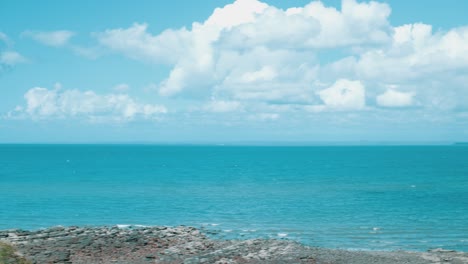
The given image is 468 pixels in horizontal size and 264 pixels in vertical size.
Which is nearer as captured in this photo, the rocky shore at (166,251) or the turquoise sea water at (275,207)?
the rocky shore at (166,251)

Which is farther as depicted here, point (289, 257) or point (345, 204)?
point (345, 204)

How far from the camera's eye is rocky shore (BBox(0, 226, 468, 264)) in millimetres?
35844

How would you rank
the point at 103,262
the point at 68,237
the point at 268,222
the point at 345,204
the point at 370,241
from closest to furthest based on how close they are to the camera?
1. the point at 103,262
2. the point at 68,237
3. the point at 370,241
4. the point at 268,222
5. the point at 345,204

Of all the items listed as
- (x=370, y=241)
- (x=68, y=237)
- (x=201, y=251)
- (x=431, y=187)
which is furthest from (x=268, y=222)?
(x=431, y=187)

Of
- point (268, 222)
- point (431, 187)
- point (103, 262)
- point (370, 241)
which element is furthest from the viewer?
point (431, 187)

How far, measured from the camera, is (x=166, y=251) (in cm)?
3869

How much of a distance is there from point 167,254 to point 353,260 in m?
13.5

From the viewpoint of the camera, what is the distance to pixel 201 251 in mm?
39125

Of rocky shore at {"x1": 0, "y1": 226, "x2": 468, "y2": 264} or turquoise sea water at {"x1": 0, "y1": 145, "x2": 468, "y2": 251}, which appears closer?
rocky shore at {"x1": 0, "y1": 226, "x2": 468, "y2": 264}

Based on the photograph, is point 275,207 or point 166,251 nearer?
point 166,251

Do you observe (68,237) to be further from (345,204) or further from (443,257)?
(345,204)

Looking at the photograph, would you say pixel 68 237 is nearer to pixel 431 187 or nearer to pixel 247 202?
pixel 247 202

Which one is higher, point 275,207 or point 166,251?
point 166,251

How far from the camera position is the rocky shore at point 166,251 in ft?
118
